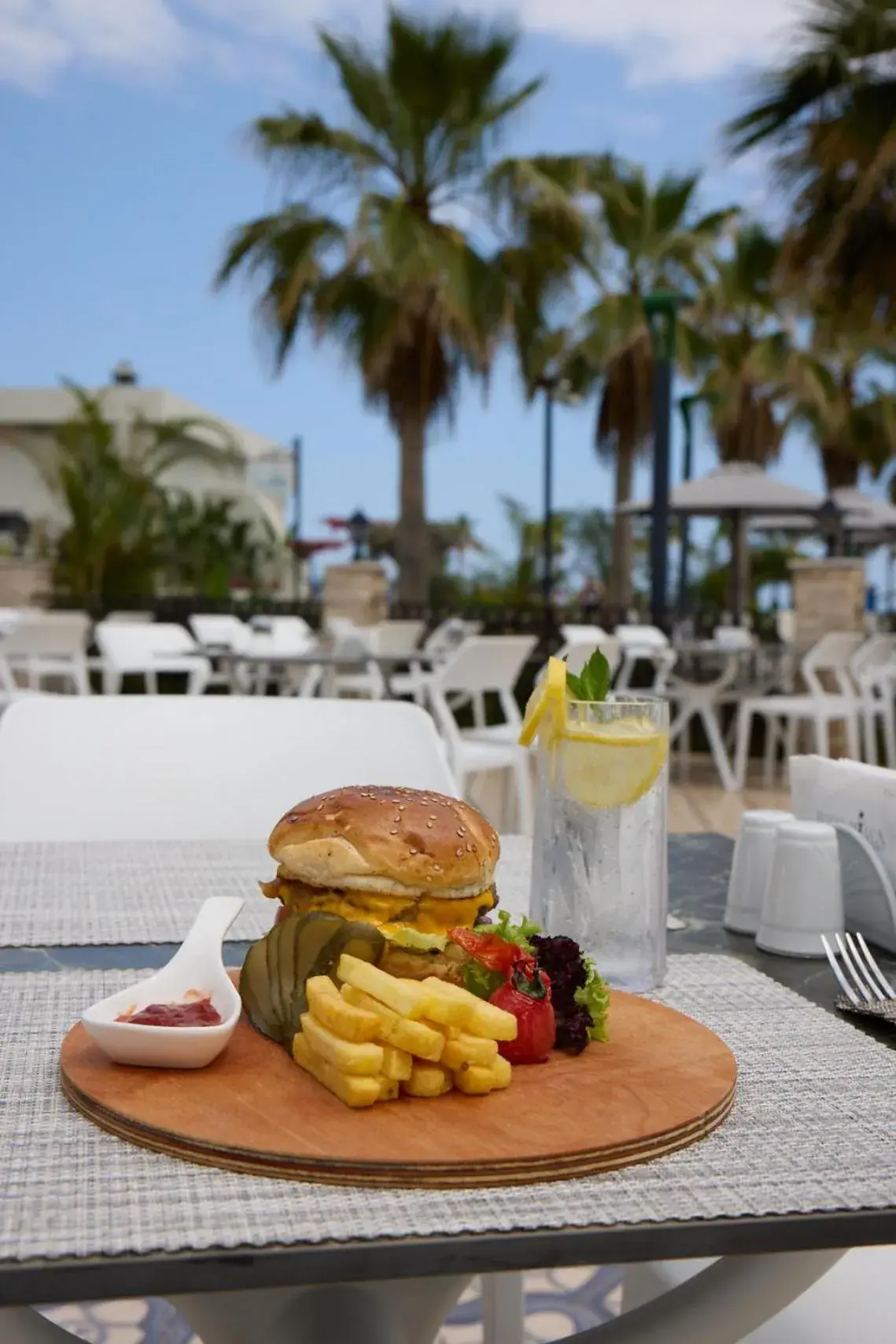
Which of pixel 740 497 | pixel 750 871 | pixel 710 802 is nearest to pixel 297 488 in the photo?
pixel 740 497

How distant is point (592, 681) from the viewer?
0.90m

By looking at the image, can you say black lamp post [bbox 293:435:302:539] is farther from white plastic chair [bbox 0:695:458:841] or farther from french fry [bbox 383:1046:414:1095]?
french fry [bbox 383:1046:414:1095]

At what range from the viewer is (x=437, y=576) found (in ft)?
89.7

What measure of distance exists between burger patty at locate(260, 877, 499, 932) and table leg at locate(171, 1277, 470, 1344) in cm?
20

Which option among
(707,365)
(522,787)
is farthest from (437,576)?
(522,787)

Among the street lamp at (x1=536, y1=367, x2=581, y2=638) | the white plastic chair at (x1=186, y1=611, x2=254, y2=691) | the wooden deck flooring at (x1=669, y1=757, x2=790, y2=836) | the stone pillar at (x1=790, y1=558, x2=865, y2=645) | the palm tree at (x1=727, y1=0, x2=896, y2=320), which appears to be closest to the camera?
the wooden deck flooring at (x1=669, y1=757, x2=790, y2=836)

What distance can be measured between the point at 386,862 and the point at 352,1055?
5.0 inches

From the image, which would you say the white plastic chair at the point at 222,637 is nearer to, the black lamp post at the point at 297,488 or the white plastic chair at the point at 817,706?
the white plastic chair at the point at 817,706

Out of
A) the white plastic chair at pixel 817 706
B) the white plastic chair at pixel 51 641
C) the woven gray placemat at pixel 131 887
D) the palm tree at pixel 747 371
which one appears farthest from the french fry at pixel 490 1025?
the palm tree at pixel 747 371

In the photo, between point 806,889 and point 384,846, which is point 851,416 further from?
point 384,846

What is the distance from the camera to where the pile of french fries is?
636mm

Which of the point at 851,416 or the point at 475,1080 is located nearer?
the point at 475,1080

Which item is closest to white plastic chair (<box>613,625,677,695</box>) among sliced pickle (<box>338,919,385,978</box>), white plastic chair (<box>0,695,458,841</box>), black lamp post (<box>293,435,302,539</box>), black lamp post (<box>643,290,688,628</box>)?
black lamp post (<box>643,290,688,628</box>)

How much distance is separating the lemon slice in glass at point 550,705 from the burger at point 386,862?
0.12 m
